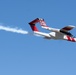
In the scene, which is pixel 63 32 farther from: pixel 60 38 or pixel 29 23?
pixel 29 23

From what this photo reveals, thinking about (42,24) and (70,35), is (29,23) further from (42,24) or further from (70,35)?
(70,35)

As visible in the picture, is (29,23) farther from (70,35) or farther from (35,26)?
(70,35)

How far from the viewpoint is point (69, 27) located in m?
113

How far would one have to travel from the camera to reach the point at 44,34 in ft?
376

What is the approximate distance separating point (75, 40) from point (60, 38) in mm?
4691

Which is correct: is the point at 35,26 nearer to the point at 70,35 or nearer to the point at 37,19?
the point at 37,19

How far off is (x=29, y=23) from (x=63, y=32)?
8.99 m

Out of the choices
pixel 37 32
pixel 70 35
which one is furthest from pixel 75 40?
pixel 37 32

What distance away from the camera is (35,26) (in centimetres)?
11825

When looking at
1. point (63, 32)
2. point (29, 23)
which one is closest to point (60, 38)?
point (63, 32)

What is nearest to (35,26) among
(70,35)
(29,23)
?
(29,23)

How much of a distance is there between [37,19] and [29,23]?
7.95 ft

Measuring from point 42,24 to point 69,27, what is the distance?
8675 mm

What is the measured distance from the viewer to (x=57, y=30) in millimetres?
115375
